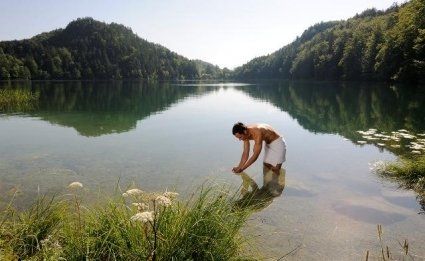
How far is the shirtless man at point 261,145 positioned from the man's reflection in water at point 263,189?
0.30m


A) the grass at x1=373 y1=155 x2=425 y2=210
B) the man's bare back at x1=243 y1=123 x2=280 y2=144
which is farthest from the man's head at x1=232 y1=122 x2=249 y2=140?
the grass at x1=373 y1=155 x2=425 y2=210

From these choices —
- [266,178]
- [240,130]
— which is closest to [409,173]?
[266,178]

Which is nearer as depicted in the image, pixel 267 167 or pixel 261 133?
pixel 261 133

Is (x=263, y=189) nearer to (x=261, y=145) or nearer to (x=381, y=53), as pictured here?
(x=261, y=145)

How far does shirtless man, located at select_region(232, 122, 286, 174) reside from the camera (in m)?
11.0

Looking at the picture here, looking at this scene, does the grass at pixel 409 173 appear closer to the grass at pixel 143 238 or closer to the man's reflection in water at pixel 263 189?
the man's reflection in water at pixel 263 189

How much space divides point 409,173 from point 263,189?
434 centimetres

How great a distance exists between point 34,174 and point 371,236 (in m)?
10.3

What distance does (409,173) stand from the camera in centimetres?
1084

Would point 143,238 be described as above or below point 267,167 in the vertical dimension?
above

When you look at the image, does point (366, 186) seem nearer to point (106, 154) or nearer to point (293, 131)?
point (106, 154)

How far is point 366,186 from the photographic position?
420 inches

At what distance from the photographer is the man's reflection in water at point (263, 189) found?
30.8 feet

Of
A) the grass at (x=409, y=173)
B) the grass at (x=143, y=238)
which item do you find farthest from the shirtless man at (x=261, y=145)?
the grass at (x=143, y=238)
